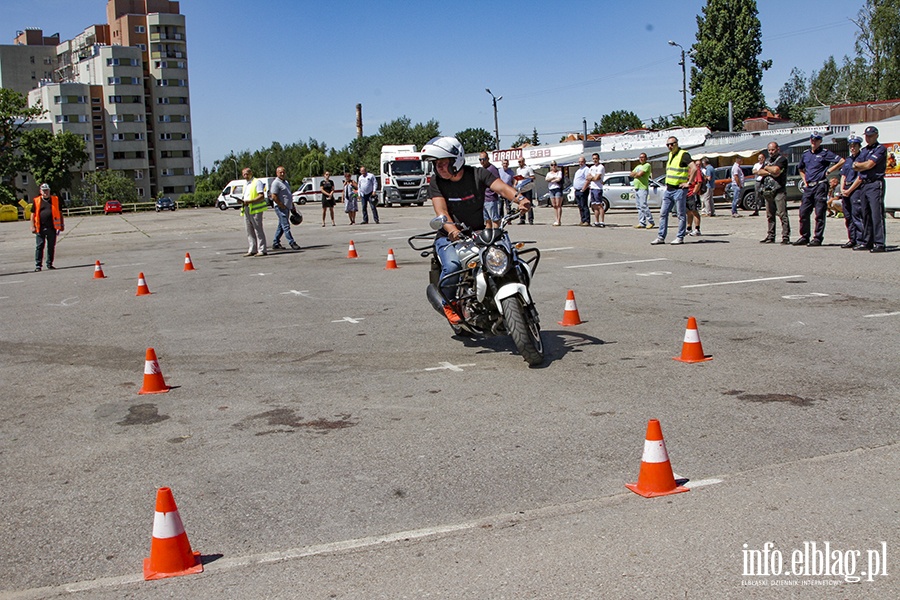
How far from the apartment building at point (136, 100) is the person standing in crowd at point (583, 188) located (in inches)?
4449

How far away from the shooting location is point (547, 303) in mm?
11336

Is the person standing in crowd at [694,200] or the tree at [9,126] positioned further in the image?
the tree at [9,126]

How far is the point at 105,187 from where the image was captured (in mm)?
111625

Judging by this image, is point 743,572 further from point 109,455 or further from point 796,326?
point 796,326

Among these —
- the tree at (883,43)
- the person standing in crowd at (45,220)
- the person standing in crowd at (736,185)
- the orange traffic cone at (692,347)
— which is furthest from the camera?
the tree at (883,43)

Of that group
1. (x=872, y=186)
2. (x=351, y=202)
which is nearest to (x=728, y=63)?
(x=351, y=202)

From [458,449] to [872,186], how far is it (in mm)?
11829

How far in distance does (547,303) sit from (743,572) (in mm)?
7729

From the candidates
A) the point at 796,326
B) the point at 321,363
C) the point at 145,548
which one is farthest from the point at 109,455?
the point at 796,326

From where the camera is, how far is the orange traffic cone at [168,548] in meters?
3.94

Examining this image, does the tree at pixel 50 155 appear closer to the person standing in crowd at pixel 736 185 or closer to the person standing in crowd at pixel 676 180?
the person standing in crowd at pixel 736 185

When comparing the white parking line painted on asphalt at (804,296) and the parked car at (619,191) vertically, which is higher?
the parked car at (619,191)

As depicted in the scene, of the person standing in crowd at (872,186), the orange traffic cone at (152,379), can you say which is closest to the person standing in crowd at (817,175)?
the person standing in crowd at (872,186)

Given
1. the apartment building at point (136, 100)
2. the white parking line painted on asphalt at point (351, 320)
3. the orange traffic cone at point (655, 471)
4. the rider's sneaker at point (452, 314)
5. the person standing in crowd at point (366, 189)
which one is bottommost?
the orange traffic cone at point (655, 471)
